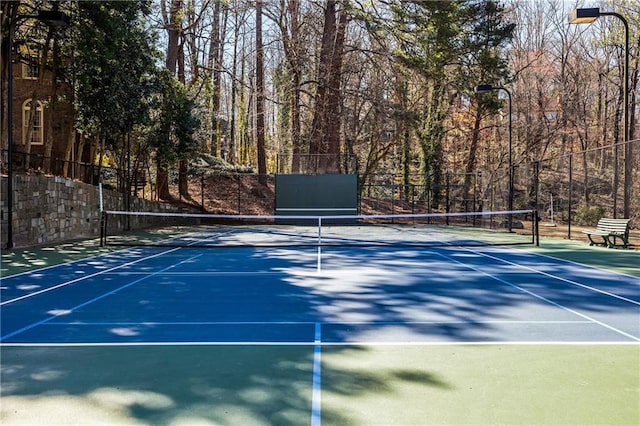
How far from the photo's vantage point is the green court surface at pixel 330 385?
3.35m

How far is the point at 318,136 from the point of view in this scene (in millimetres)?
29625

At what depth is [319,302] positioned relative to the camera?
280 inches

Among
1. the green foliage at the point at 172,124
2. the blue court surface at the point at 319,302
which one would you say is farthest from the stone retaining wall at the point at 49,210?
the green foliage at the point at 172,124

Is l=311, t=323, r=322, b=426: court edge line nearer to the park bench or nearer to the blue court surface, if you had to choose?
the blue court surface

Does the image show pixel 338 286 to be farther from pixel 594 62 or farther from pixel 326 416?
pixel 594 62

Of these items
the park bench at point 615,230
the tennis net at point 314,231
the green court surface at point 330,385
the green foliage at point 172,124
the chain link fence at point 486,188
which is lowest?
the green court surface at point 330,385

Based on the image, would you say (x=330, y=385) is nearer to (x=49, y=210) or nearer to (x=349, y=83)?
(x=49, y=210)

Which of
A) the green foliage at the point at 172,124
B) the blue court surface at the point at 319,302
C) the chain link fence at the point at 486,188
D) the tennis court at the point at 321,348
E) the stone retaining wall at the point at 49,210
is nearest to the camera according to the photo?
the tennis court at the point at 321,348

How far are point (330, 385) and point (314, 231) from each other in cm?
1967

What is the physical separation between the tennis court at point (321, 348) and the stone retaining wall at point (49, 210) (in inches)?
221

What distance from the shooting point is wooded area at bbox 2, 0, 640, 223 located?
19844mm

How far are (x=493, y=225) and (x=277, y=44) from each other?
16307mm

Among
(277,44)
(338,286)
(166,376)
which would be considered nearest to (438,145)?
(277,44)

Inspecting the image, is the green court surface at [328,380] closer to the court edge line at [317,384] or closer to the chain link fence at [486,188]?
the court edge line at [317,384]
